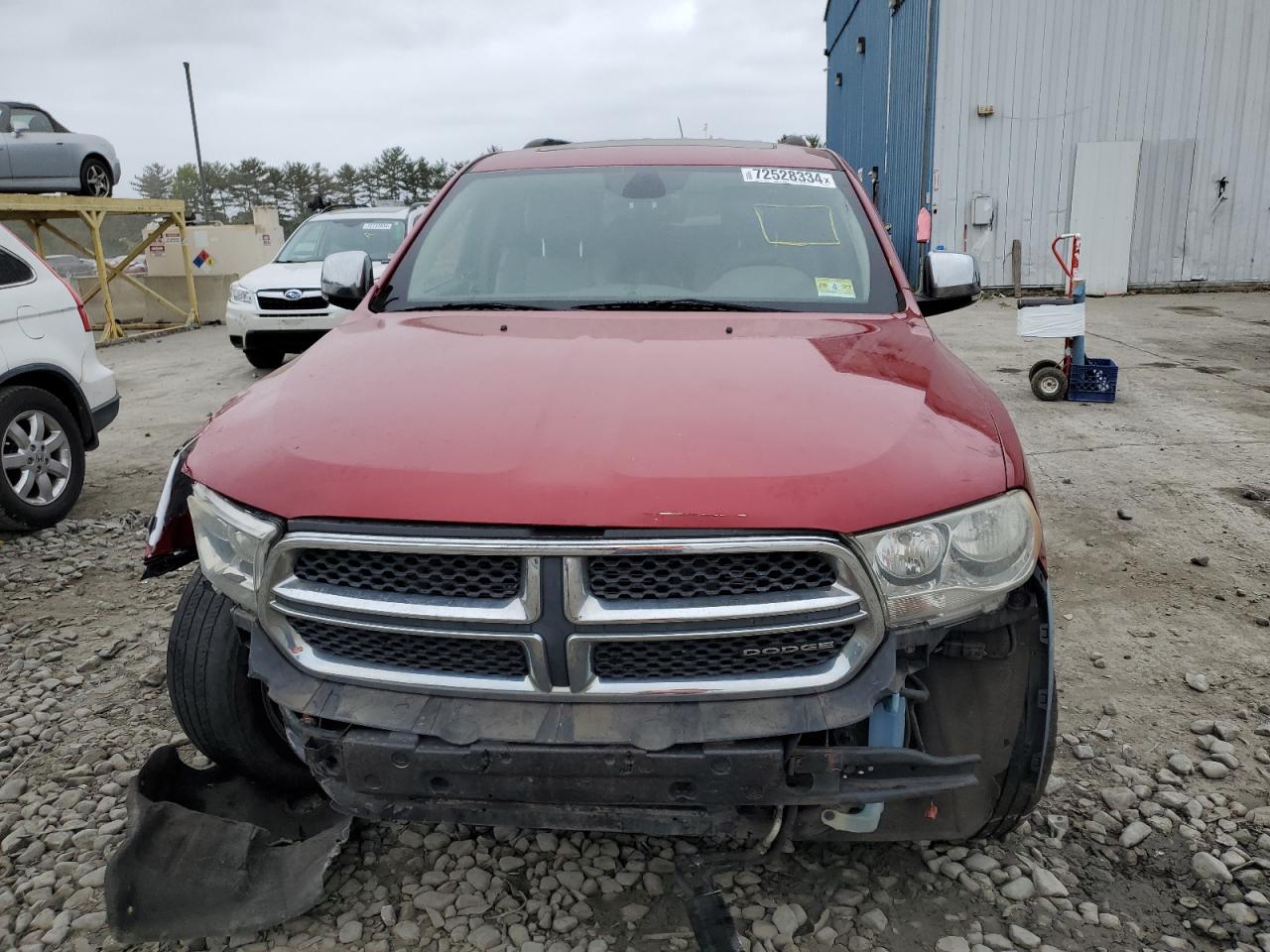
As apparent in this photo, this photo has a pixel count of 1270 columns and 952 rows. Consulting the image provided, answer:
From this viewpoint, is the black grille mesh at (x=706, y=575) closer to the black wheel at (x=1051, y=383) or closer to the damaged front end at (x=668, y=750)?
the damaged front end at (x=668, y=750)

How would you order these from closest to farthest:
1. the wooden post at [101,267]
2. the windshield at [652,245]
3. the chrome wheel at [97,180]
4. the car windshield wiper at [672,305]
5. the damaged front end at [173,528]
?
the damaged front end at [173,528], the car windshield wiper at [672,305], the windshield at [652,245], the wooden post at [101,267], the chrome wheel at [97,180]

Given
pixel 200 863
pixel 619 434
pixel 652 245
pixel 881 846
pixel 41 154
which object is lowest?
pixel 881 846

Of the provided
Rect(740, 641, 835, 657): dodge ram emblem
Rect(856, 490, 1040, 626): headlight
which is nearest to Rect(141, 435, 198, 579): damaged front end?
Rect(740, 641, 835, 657): dodge ram emblem

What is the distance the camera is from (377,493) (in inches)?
73.4

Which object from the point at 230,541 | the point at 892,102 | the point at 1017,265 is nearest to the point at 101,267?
the point at 230,541

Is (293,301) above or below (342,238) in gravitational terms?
below

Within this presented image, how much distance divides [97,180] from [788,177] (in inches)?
556

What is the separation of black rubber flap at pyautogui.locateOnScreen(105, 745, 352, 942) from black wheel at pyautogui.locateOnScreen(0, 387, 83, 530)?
3275 mm

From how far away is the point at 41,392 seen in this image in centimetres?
527

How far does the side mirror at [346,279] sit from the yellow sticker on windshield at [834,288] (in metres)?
1.67

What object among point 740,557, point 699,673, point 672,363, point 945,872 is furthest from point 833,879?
point 672,363

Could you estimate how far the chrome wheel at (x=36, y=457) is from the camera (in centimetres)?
511

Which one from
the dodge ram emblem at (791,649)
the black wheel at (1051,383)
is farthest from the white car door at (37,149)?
the dodge ram emblem at (791,649)

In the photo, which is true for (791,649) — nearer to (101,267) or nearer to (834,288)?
(834,288)
